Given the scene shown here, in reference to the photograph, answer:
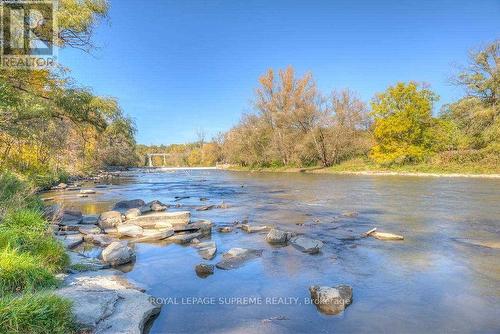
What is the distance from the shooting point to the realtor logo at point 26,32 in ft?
29.9

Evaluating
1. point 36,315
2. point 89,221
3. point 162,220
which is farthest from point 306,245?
point 89,221

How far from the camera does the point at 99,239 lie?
9555mm

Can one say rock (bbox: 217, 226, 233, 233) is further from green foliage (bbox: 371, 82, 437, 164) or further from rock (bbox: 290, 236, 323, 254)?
green foliage (bbox: 371, 82, 437, 164)

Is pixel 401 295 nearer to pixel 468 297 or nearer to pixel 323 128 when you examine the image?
pixel 468 297

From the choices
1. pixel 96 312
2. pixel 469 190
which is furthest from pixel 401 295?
pixel 469 190

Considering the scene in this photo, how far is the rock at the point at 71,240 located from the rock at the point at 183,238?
244cm

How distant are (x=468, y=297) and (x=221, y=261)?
482 centimetres

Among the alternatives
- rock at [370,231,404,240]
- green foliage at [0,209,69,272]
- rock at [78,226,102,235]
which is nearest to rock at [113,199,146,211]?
rock at [78,226,102,235]

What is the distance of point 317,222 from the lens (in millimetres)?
12398

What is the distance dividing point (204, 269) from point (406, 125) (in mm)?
39531

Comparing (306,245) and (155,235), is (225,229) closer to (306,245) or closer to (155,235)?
(155,235)

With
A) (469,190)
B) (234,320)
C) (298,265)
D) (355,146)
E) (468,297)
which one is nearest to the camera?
(234,320)

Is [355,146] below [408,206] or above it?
above

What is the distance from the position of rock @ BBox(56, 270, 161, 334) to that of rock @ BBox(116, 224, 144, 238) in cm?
435
